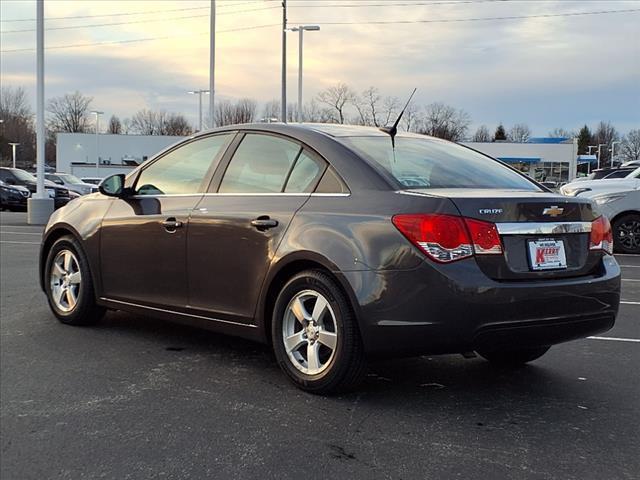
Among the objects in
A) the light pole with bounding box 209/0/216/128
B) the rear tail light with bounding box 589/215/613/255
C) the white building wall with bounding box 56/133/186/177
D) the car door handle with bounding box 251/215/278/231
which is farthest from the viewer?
the white building wall with bounding box 56/133/186/177

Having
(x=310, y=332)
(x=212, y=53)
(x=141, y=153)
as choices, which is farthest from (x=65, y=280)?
(x=141, y=153)

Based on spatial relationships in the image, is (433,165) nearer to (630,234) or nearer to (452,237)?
(452,237)

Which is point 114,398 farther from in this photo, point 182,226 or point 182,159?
point 182,159

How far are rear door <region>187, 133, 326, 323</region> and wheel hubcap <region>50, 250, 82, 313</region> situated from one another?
148 cm

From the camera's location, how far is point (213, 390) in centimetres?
396

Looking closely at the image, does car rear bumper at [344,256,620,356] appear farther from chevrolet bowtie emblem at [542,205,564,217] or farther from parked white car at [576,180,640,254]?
parked white car at [576,180,640,254]

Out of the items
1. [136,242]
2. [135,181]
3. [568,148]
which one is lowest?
[136,242]

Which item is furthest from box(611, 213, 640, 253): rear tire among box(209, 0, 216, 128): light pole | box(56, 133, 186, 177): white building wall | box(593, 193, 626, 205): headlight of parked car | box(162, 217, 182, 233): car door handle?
box(56, 133, 186, 177): white building wall

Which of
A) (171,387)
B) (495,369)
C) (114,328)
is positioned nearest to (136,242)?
(114,328)

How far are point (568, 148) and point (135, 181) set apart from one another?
6834cm

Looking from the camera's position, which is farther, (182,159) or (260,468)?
(182,159)

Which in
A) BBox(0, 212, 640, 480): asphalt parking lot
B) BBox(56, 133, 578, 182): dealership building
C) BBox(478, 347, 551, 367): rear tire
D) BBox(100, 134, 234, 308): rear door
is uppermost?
BBox(56, 133, 578, 182): dealership building

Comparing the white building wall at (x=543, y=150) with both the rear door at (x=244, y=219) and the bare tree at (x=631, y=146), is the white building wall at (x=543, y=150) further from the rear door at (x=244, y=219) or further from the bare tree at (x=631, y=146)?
the rear door at (x=244, y=219)

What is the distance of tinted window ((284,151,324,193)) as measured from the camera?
13.4 feet
